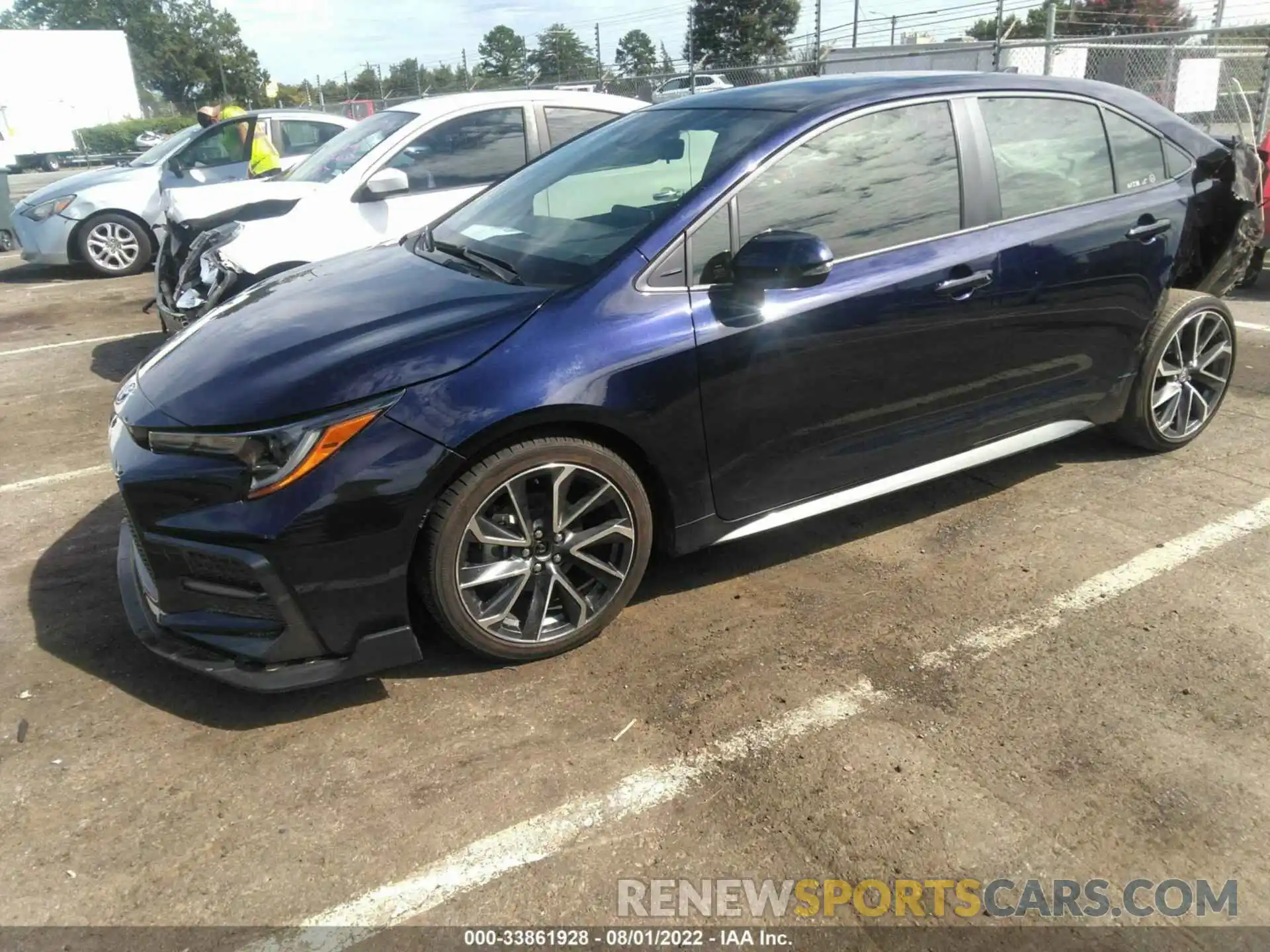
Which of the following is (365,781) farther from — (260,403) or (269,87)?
(269,87)

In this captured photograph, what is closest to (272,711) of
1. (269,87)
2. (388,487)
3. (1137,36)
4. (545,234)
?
(388,487)

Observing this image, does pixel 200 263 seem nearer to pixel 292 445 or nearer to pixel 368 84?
pixel 292 445

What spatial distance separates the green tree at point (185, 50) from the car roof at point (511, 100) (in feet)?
174

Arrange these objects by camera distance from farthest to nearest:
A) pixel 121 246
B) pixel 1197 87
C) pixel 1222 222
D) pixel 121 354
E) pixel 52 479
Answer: pixel 1197 87, pixel 121 246, pixel 121 354, pixel 52 479, pixel 1222 222

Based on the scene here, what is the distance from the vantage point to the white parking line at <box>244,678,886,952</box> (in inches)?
85.4

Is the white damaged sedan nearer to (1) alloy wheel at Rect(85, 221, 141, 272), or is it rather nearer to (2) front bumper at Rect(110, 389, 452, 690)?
(2) front bumper at Rect(110, 389, 452, 690)

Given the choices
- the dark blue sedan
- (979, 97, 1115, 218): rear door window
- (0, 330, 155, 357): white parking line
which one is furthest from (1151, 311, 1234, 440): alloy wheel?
(0, 330, 155, 357): white parking line

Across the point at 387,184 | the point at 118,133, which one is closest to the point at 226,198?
the point at 387,184

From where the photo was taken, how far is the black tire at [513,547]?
9.16 ft

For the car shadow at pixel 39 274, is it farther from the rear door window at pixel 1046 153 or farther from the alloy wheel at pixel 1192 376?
the alloy wheel at pixel 1192 376

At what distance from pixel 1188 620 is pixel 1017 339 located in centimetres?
119

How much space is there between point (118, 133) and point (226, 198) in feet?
164

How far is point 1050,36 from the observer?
11.8 meters

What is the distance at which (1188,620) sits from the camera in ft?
10.7
